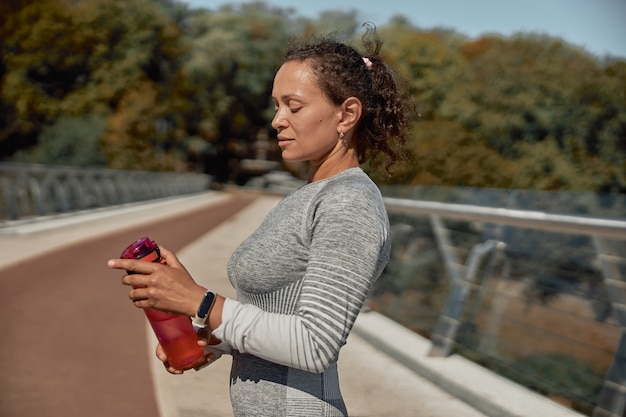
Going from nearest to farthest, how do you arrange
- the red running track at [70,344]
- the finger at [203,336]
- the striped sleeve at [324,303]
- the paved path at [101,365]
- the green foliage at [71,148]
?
the striped sleeve at [324,303] < the finger at [203,336] < the paved path at [101,365] < the red running track at [70,344] < the green foliage at [71,148]

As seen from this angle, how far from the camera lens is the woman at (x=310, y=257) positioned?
5.08ft

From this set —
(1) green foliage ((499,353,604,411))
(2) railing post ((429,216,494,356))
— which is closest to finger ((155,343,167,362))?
(1) green foliage ((499,353,604,411))

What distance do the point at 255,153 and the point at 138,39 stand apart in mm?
16957

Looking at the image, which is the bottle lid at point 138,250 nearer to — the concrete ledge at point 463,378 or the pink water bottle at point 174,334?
the pink water bottle at point 174,334

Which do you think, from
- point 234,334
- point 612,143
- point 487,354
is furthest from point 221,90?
point 234,334

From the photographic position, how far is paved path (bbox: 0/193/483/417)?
4746mm

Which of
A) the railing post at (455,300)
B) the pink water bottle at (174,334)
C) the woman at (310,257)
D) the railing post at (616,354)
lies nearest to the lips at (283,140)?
the woman at (310,257)

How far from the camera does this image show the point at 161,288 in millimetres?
1552

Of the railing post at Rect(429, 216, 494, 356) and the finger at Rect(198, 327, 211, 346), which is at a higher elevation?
the finger at Rect(198, 327, 211, 346)

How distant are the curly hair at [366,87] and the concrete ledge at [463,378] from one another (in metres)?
2.69

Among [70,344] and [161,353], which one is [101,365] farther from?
[161,353]

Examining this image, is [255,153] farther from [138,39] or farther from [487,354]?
[487,354]

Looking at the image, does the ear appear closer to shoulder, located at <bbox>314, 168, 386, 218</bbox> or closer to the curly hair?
the curly hair

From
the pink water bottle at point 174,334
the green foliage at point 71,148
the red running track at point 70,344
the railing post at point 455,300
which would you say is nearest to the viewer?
the pink water bottle at point 174,334
